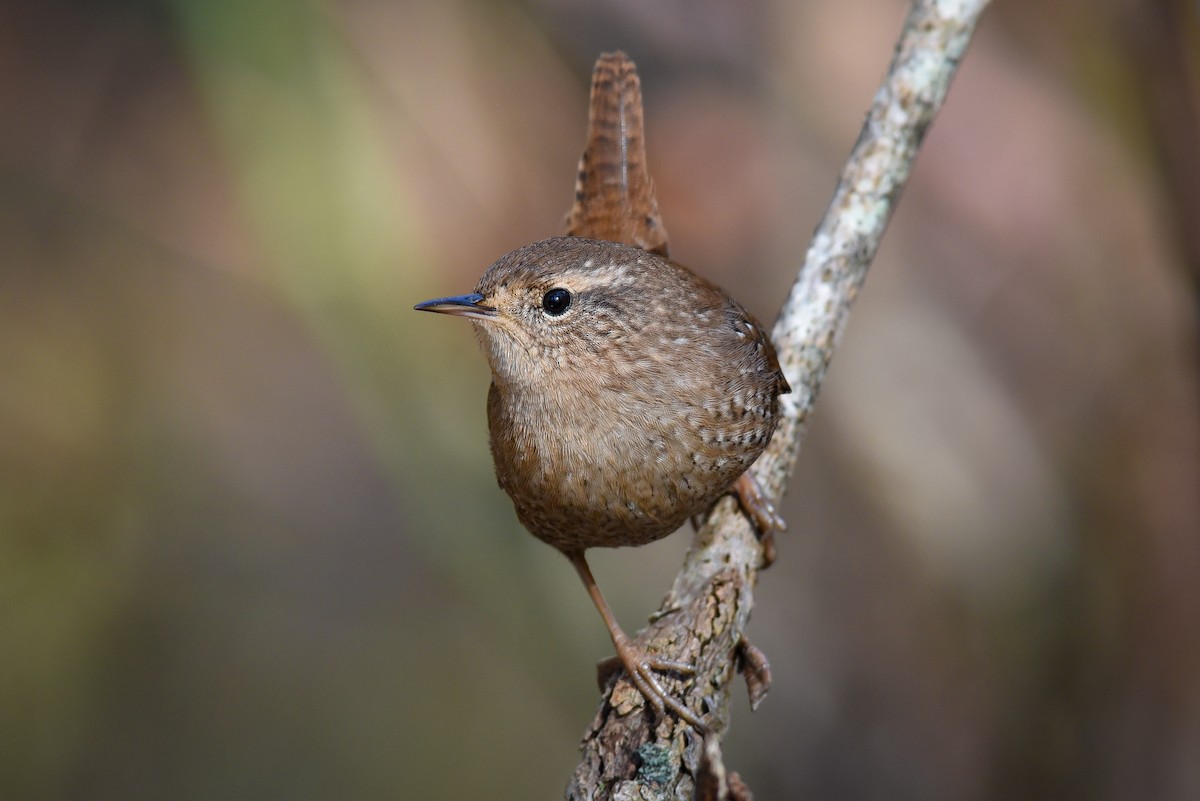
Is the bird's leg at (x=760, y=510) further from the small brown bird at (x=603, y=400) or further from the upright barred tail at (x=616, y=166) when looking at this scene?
the upright barred tail at (x=616, y=166)

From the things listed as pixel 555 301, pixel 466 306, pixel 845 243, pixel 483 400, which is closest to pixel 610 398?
pixel 555 301

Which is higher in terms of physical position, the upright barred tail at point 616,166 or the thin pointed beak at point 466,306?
the upright barred tail at point 616,166

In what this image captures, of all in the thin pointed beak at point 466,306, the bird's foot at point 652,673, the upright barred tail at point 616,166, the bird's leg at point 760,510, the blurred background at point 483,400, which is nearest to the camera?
the bird's foot at point 652,673

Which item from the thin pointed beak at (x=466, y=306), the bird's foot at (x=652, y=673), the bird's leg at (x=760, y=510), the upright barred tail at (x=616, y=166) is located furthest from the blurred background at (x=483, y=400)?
the thin pointed beak at (x=466, y=306)

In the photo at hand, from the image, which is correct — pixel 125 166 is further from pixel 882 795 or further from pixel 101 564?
pixel 882 795

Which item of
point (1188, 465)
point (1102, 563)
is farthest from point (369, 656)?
point (1188, 465)

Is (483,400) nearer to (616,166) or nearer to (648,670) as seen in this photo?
(616,166)

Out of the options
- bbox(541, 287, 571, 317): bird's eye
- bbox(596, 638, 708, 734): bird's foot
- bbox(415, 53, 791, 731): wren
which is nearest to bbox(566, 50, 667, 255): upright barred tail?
bbox(415, 53, 791, 731): wren

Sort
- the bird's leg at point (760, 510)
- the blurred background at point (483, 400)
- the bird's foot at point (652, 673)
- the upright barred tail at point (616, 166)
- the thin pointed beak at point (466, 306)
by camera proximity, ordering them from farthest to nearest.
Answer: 1. the blurred background at point (483, 400)
2. the upright barred tail at point (616, 166)
3. the bird's leg at point (760, 510)
4. the thin pointed beak at point (466, 306)
5. the bird's foot at point (652, 673)
